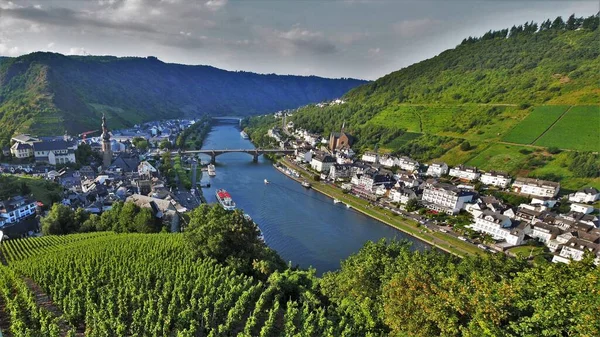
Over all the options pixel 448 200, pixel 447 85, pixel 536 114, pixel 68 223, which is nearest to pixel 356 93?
pixel 447 85

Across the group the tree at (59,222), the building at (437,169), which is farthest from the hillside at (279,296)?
the building at (437,169)

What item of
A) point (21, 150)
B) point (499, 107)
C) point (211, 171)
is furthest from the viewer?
point (499, 107)

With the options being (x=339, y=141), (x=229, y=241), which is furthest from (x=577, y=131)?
(x=229, y=241)

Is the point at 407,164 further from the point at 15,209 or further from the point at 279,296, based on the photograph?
the point at 15,209

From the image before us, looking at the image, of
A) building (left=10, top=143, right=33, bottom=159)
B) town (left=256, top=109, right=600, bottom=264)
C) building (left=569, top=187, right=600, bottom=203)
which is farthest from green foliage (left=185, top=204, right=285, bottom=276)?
building (left=10, top=143, right=33, bottom=159)

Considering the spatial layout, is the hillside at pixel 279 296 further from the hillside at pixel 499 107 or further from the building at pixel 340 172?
the hillside at pixel 499 107

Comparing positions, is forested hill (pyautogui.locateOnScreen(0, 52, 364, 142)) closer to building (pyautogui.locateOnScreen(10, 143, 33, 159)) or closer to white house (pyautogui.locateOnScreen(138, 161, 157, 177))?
building (pyautogui.locateOnScreen(10, 143, 33, 159))

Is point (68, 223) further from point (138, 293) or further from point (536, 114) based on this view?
point (536, 114)

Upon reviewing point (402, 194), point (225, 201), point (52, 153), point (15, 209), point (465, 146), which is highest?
point (465, 146)
